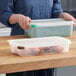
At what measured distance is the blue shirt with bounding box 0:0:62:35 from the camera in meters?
1.43

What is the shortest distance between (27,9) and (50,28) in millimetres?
278

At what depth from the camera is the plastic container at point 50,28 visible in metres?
1.27

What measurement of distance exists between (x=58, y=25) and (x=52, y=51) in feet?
1.00

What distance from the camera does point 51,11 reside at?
161 cm

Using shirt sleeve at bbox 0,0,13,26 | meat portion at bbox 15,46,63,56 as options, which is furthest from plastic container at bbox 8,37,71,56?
shirt sleeve at bbox 0,0,13,26

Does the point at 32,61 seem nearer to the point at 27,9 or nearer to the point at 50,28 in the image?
the point at 50,28

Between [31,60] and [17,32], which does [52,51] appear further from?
[17,32]

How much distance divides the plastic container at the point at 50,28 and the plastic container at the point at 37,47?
199 mm

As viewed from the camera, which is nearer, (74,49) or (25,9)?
(74,49)

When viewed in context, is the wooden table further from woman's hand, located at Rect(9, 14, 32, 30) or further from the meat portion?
woman's hand, located at Rect(9, 14, 32, 30)

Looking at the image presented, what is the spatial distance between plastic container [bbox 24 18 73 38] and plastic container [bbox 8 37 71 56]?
199 millimetres

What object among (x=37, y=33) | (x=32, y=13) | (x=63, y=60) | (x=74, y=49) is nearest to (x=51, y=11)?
(x=32, y=13)

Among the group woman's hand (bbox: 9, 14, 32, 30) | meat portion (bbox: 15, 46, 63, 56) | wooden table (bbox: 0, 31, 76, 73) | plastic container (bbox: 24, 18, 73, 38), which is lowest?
wooden table (bbox: 0, 31, 76, 73)

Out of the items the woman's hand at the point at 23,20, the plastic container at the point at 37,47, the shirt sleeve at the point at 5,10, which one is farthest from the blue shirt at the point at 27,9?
the plastic container at the point at 37,47
